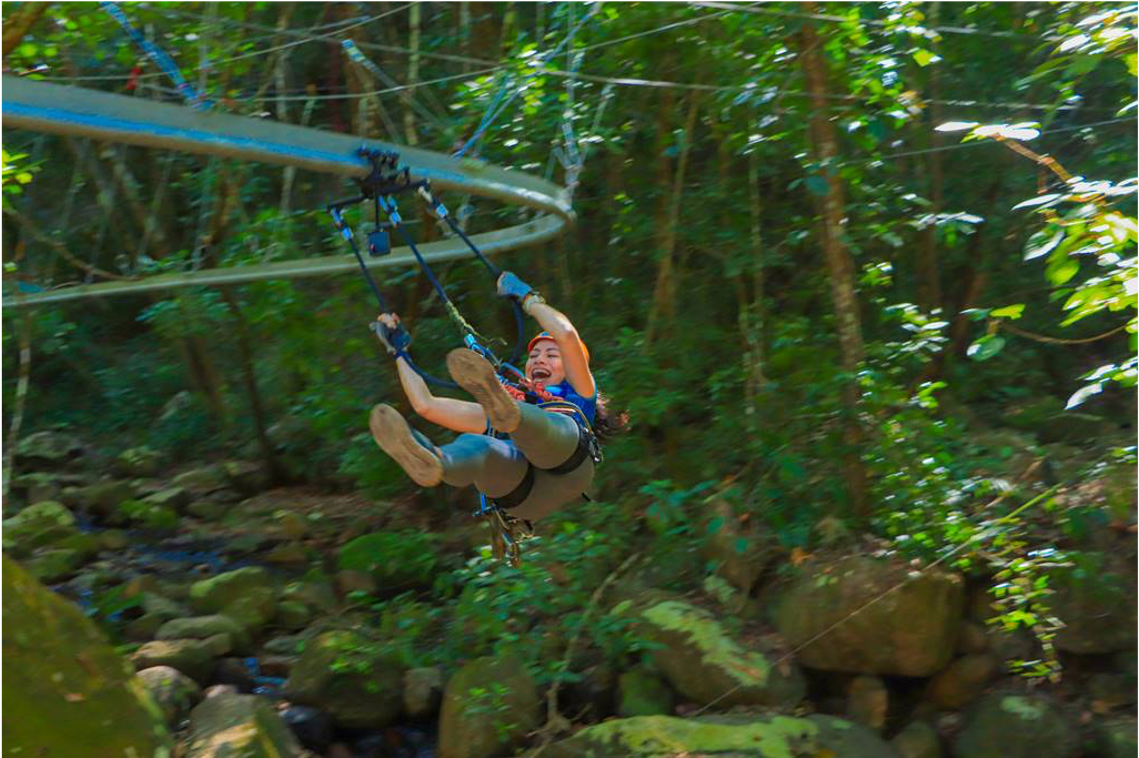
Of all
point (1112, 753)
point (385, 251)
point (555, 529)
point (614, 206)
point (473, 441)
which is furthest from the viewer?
point (614, 206)

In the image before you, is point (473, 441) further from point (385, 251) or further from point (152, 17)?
point (152, 17)

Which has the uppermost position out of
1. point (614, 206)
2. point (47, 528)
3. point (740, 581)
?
point (614, 206)

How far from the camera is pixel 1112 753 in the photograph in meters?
5.62

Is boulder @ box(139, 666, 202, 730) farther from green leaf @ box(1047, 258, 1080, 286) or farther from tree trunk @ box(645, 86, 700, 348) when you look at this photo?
green leaf @ box(1047, 258, 1080, 286)

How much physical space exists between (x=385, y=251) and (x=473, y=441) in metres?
0.69

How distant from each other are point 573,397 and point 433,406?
1.70ft

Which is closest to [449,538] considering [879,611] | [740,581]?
[740,581]

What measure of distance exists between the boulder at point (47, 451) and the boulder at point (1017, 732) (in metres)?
8.10

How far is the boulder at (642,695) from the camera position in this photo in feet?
19.9

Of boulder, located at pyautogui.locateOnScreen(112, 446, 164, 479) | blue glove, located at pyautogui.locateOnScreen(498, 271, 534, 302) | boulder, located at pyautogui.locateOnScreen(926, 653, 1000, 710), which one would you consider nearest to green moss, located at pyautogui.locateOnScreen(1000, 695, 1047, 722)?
boulder, located at pyautogui.locateOnScreen(926, 653, 1000, 710)

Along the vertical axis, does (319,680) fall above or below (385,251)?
below

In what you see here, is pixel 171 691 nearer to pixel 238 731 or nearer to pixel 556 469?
pixel 238 731

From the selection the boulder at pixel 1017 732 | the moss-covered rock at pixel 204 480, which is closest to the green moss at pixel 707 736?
the boulder at pixel 1017 732

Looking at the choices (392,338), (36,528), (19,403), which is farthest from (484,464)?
(36,528)
